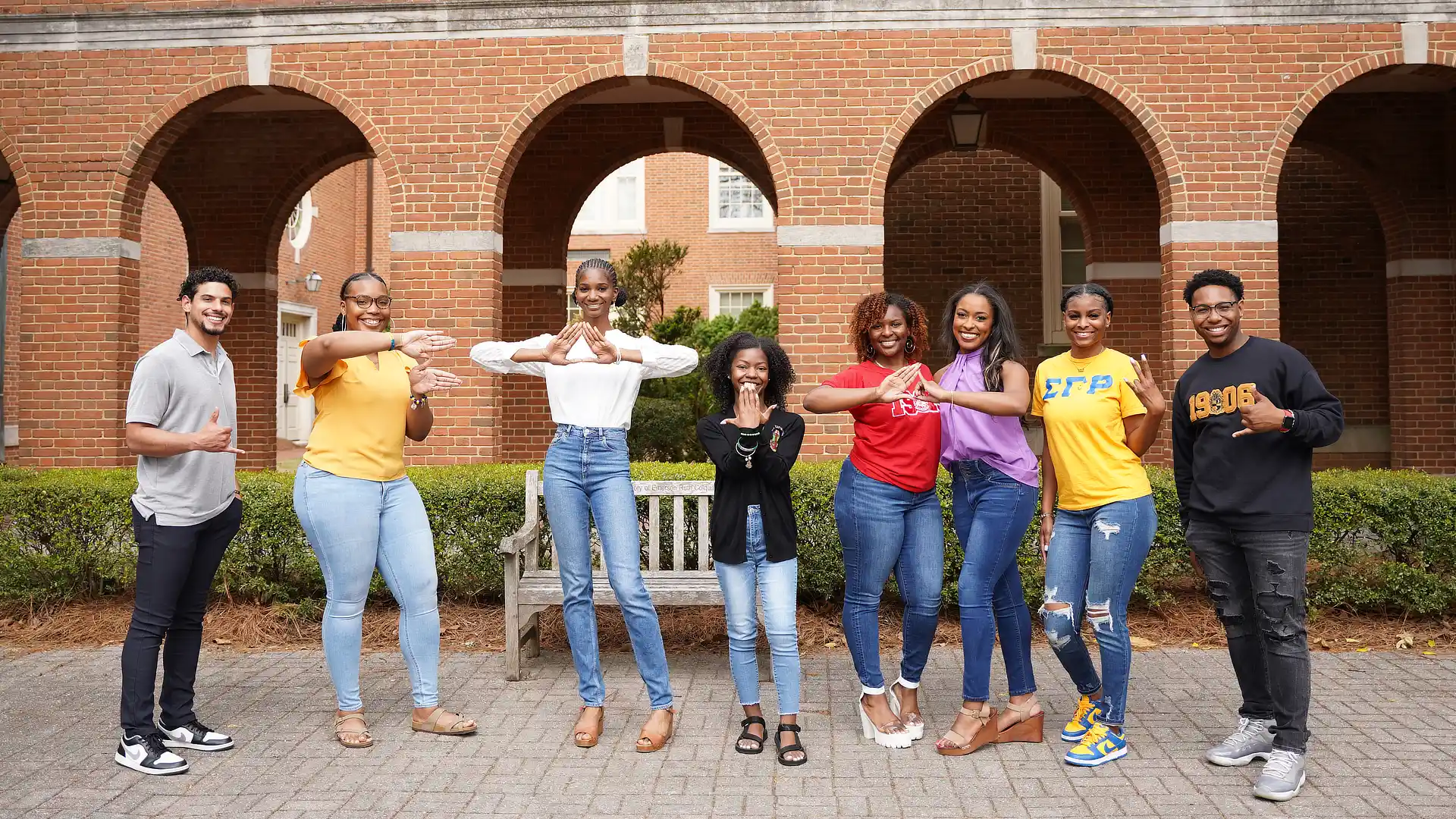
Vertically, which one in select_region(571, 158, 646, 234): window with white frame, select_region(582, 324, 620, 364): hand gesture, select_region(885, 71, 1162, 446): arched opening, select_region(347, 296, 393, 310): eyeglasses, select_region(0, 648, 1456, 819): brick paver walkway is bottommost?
select_region(0, 648, 1456, 819): brick paver walkway

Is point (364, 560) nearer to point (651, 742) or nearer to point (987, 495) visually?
point (651, 742)

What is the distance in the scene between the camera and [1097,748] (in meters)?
4.21

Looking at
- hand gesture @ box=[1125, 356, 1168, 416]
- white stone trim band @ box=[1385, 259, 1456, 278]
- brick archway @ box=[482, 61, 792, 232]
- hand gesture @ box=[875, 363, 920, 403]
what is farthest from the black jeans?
white stone trim band @ box=[1385, 259, 1456, 278]

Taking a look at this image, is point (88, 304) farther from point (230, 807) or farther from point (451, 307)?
point (230, 807)

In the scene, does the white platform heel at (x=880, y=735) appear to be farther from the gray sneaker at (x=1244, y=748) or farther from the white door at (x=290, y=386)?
the white door at (x=290, y=386)

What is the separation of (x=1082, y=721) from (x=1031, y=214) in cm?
959

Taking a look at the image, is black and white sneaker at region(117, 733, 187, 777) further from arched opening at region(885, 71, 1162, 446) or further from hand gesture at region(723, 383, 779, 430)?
arched opening at region(885, 71, 1162, 446)

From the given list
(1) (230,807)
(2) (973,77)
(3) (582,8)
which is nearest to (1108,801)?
(1) (230,807)

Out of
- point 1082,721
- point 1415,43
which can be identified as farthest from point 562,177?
point 1082,721

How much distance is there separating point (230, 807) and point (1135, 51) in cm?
826

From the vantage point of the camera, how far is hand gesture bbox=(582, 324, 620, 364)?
14.1ft

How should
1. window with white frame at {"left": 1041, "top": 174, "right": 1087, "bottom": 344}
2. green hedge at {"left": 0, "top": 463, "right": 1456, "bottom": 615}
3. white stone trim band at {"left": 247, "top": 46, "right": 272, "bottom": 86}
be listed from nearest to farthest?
green hedge at {"left": 0, "top": 463, "right": 1456, "bottom": 615} < white stone trim band at {"left": 247, "top": 46, "right": 272, "bottom": 86} < window with white frame at {"left": 1041, "top": 174, "right": 1087, "bottom": 344}

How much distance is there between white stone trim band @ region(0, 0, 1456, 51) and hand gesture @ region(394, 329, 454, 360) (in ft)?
17.1

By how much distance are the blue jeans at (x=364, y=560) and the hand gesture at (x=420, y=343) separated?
642 millimetres
